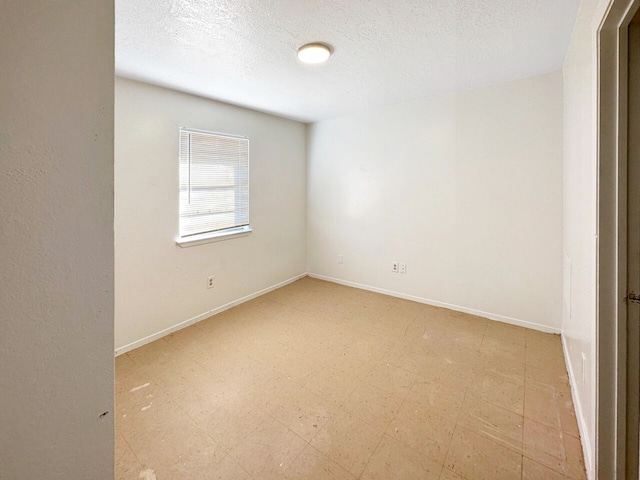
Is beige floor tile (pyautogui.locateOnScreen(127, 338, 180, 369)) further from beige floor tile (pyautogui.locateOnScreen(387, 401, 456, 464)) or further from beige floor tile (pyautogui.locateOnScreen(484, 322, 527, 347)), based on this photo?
beige floor tile (pyautogui.locateOnScreen(484, 322, 527, 347))

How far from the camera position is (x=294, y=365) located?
2336mm

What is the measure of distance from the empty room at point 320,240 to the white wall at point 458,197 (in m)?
0.02

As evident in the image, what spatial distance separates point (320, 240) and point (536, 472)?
11.1 feet

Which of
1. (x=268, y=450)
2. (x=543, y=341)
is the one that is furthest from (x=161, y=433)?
(x=543, y=341)

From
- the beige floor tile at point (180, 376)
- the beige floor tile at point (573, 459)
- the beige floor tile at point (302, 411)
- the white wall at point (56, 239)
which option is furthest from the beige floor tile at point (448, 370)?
the white wall at point (56, 239)

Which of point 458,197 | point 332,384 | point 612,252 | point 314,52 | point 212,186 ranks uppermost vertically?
point 314,52

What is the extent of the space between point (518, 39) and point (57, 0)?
2.52 metres

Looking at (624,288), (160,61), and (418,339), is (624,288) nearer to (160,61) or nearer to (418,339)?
(418,339)

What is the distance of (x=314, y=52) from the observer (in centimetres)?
210

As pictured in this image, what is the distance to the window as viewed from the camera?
9.81 ft

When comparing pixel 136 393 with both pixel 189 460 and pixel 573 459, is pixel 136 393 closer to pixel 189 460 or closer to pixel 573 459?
pixel 189 460

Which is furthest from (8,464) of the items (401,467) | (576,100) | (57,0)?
(576,100)

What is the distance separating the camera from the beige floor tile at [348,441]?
150 centimetres

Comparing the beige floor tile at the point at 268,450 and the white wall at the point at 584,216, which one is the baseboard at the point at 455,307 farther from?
the beige floor tile at the point at 268,450
